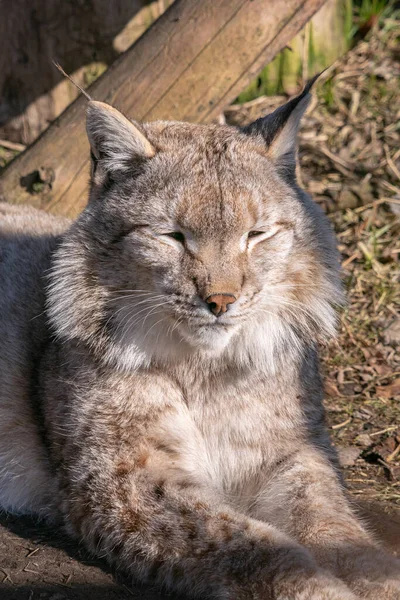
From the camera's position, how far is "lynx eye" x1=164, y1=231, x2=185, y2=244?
3902mm

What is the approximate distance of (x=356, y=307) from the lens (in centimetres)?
669

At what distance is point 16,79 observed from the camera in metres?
7.92

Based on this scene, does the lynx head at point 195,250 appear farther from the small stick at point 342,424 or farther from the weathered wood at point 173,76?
the weathered wood at point 173,76

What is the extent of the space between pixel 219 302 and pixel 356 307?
10.3 ft

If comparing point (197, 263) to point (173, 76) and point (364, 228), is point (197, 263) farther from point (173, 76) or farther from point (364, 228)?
point (364, 228)

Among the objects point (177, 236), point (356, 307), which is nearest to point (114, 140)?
point (177, 236)

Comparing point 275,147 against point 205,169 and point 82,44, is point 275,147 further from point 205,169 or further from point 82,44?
point 82,44

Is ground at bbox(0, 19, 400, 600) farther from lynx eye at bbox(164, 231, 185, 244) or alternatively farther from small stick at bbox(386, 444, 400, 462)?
lynx eye at bbox(164, 231, 185, 244)

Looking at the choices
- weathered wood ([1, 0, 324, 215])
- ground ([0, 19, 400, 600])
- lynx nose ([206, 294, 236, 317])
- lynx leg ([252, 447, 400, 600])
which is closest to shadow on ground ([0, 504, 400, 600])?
ground ([0, 19, 400, 600])

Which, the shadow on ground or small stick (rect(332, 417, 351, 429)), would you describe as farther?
small stick (rect(332, 417, 351, 429))

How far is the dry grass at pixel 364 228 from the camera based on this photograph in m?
5.37

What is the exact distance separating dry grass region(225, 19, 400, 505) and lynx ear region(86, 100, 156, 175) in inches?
82.4

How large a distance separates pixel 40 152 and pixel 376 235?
2.67 m

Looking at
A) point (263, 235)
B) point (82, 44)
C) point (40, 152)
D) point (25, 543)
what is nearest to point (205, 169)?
point (263, 235)
